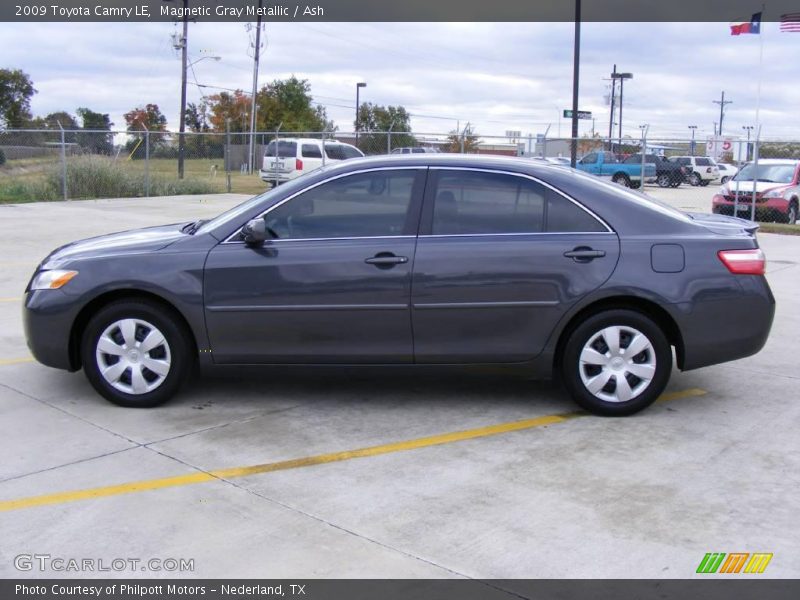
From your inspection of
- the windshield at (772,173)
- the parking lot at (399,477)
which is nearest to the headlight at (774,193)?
the windshield at (772,173)

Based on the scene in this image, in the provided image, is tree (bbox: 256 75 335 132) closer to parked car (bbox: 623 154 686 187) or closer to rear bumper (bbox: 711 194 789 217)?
parked car (bbox: 623 154 686 187)

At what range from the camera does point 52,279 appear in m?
5.77

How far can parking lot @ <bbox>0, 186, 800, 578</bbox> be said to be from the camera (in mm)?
3846

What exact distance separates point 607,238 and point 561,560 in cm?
247

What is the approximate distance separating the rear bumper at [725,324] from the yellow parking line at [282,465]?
2.75 ft

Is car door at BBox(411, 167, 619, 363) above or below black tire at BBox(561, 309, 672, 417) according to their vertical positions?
above

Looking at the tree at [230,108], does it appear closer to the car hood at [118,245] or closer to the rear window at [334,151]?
the rear window at [334,151]

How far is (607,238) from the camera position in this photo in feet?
18.5

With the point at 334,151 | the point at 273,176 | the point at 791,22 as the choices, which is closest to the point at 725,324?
the point at 791,22

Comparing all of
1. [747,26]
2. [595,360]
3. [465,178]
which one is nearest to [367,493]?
[595,360]

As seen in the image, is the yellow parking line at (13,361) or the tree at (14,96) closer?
the yellow parking line at (13,361)

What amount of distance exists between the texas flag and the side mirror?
84.9ft

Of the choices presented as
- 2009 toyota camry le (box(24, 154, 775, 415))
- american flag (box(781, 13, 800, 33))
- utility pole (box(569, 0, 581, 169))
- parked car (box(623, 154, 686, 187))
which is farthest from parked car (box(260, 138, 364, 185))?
2009 toyota camry le (box(24, 154, 775, 415))

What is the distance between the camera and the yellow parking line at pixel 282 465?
4363 mm
